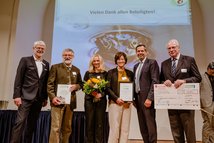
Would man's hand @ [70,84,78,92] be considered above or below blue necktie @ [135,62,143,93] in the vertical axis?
below

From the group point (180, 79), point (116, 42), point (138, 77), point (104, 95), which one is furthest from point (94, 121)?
point (116, 42)

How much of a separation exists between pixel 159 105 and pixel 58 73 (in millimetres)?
1379

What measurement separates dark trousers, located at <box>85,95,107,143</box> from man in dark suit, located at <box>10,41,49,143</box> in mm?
698

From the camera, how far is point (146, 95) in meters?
2.85

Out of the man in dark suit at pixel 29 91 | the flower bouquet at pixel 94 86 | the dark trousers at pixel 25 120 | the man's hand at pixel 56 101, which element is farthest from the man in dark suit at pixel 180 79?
the dark trousers at pixel 25 120

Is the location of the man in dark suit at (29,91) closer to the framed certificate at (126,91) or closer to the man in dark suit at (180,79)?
the framed certificate at (126,91)

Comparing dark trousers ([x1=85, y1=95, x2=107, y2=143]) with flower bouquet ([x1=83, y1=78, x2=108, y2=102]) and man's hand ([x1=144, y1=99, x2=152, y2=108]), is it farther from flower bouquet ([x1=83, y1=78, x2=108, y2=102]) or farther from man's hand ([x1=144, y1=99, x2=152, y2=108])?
man's hand ([x1=144, y1=99, x2=152, y2=108])

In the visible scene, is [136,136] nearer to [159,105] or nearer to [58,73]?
[159,105]

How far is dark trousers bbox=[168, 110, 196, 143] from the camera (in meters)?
2.64

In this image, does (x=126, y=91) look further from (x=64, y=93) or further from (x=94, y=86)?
(x=64, y=93)

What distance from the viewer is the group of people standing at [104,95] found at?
2.77 metres

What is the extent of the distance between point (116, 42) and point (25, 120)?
7.99ft

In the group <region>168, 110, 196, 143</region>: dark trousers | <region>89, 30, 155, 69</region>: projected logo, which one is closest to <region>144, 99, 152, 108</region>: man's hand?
<region>168, 110, 196, 143</region>: dark trousers

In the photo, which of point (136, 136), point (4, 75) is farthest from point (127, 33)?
point (4, 75)
